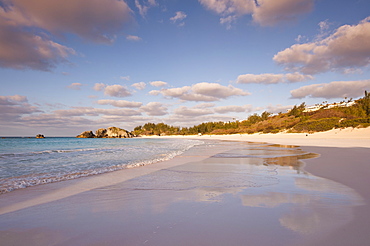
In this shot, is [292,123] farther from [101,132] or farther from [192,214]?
[101,132]

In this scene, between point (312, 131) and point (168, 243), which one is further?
point (312, 131)

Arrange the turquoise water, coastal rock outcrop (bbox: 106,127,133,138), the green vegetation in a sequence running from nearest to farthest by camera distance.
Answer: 1. the turquoise water
2. the green vegetation
3. coastal rock outcrop (bbox: 106,127,133,138)

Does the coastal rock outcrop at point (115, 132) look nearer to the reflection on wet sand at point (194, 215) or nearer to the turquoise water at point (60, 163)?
the turquoise water at point (60, 163)

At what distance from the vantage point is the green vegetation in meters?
40.8

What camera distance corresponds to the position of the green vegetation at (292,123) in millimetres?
40841

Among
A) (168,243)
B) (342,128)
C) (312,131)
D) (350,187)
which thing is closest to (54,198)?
(168,243)

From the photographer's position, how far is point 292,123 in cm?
5681

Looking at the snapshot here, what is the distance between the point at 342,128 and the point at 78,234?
143 ft

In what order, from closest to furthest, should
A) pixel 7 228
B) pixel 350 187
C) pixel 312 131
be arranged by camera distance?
pixel 7 228
pixel 350 187
pixel 312 131

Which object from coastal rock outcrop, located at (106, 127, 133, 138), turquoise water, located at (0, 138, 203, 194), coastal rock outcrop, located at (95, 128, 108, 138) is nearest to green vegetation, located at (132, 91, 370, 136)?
coastal rock outcrop, located at (106, 127, 133, 138)

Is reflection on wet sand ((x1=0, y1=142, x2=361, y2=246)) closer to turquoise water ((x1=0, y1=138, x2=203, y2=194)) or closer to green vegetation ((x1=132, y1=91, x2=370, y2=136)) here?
turquoise water ((x1=0, y1=138, x2=203, y2=194))

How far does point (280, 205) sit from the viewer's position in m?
3.64

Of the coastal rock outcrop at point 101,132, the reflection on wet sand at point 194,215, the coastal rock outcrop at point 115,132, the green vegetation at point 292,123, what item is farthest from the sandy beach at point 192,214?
the coastal rock outcrop at point 101,132

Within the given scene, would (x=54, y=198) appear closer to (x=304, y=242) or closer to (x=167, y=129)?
(x=304, y=242)
